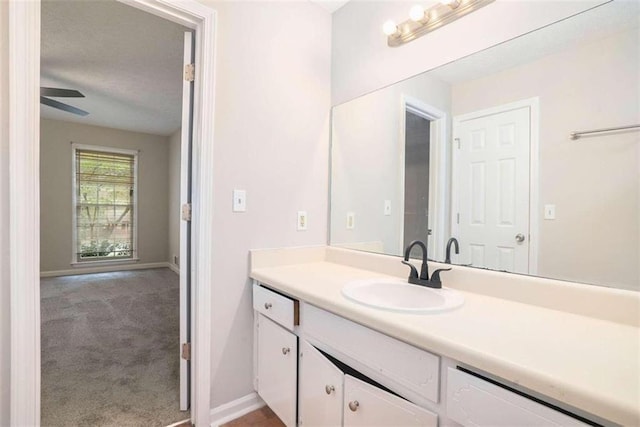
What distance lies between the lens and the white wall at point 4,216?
1.09 metres

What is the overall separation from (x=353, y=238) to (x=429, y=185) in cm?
57

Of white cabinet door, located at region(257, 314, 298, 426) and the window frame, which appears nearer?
white cabinet door, located at region(257, 314, 298, 426)

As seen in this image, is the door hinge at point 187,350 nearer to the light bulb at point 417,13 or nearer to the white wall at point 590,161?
the white wall at point 590,161

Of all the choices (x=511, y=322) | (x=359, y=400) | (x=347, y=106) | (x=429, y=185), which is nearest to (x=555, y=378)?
(x=511, y=322)

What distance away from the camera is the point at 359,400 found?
1.05 meters

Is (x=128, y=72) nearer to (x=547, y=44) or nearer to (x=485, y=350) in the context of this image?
(x=547, y=44)

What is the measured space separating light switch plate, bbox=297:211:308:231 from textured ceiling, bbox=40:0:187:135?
64.5 inches

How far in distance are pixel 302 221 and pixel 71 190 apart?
472 centimetres

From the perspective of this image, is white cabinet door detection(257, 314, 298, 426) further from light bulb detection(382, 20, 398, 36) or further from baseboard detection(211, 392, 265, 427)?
light bulb detection(382, 20, 398, 36)

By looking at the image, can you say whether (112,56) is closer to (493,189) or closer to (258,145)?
(258,145)

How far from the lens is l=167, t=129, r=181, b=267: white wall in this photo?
5.21 meters

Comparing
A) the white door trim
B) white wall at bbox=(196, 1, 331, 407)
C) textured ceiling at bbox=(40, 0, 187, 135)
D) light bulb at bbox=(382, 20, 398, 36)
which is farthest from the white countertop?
textured ceiling at bbox=(40, 0, 187, 135)

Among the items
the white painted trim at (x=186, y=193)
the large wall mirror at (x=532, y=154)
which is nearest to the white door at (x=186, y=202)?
the white painted trim at (x=186, y=193)

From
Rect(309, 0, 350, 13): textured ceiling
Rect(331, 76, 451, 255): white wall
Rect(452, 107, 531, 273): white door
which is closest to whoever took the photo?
Rect(452, 107, 531, 273): white door
